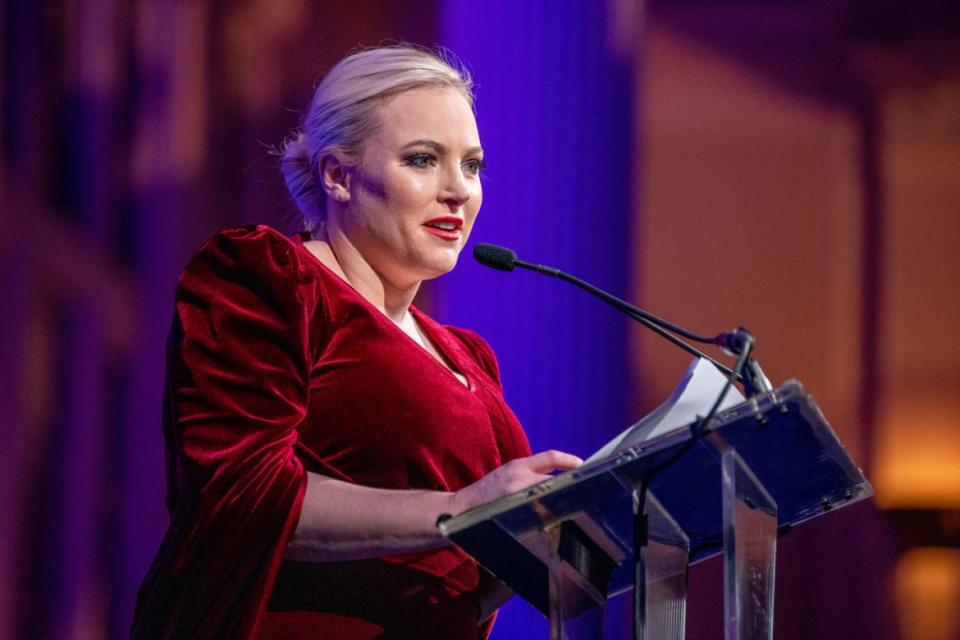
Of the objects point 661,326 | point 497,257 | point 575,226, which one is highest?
point 575,226

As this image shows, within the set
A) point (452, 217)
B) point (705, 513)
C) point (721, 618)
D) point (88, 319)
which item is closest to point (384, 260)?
point (452, 217)

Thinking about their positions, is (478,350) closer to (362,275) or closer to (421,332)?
(421,332)

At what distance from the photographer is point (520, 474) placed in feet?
3.83

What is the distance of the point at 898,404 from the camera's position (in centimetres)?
291

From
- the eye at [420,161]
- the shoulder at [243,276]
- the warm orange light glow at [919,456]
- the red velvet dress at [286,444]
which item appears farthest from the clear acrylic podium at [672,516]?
the warm orange light glow at [919,456]

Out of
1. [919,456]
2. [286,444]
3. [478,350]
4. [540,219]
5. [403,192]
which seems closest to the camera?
[286,444]

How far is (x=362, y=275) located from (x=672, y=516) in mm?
605

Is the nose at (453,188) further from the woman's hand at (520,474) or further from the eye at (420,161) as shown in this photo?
the woman's hand at (520,474)

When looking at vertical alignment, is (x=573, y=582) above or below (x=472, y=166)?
below

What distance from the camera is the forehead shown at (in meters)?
1.69

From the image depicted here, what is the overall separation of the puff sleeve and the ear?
12.1 inches

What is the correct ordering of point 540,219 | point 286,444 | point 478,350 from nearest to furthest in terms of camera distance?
1. point 286,444
2. point 478,350
3. point 540,219

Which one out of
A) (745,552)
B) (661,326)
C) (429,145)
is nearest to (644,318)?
(661,326)

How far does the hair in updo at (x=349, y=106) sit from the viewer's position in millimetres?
1707
